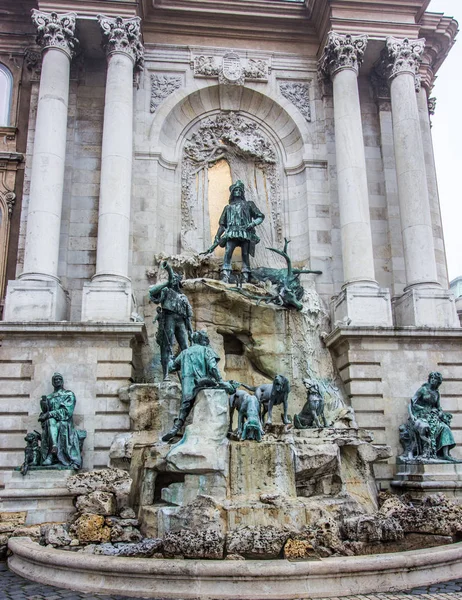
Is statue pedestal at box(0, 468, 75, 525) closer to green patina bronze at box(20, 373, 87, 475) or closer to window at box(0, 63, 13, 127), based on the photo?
green patina bronze at box(20, 373, 87, 475)

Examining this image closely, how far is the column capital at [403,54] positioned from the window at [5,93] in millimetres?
12079

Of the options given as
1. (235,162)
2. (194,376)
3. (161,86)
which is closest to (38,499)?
(194,376)

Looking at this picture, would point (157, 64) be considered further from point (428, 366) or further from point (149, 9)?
point (428, 366)

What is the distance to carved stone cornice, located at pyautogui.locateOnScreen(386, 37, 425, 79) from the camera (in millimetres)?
18391

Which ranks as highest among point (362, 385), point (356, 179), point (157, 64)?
point (157, 64)

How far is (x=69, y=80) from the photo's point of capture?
1831cm

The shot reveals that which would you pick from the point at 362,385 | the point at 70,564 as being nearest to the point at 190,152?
the point at 362,385

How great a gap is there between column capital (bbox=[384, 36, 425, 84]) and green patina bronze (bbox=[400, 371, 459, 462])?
9.59 meters

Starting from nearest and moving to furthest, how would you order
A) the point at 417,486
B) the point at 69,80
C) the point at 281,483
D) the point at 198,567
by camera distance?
the point at 198,567 < the point at 281,483 < the point at 417,486 < the point at 69,80

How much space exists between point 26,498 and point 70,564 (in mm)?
4632

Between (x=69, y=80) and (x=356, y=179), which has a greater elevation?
(x=69, y=80)

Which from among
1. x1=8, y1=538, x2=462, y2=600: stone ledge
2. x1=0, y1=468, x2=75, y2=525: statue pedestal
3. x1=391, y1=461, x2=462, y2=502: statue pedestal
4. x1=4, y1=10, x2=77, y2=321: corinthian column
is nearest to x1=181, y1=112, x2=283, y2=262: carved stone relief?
x1=4, y1=10, x2=77, y2=321: corinthian column

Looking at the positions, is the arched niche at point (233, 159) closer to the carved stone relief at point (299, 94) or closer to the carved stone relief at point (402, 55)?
the carved stone relief at point (299, 94)

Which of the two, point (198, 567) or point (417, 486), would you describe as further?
point (417, 486)
